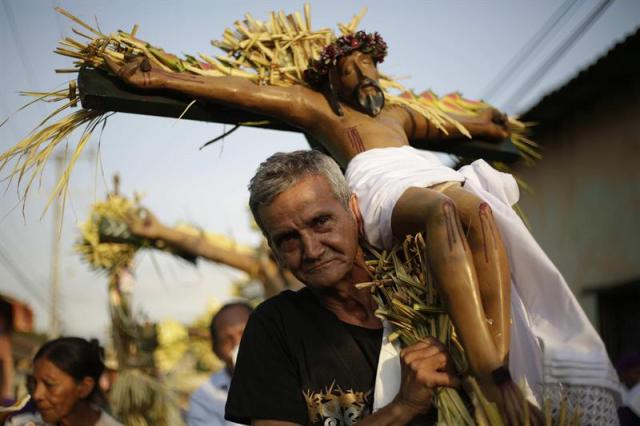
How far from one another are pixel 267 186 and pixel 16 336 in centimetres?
2399

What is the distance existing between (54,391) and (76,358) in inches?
9.1

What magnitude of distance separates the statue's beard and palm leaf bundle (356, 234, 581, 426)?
0.70 meters

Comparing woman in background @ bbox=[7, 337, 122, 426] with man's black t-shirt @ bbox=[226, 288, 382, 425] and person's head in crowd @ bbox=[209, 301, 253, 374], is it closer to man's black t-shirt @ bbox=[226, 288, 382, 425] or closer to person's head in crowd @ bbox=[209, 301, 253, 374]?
person's head in crowd @ bbox=[209, 301, 253, 374]

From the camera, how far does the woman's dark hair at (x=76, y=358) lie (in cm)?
454

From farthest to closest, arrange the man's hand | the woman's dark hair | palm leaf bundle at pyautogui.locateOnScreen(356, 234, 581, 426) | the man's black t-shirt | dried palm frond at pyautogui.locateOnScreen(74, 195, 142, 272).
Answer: dried palm frond at pyautogui.locateOnScreen(74, 195, 142, 272) → the woman's dark hair → the man's black t-shirt → the man's hand → palm leaf bundle at pyautogui.locateOnScreen(356, 234, 581, 426)

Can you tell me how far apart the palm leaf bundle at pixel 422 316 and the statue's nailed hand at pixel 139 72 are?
106 centimetres

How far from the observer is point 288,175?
2645mm

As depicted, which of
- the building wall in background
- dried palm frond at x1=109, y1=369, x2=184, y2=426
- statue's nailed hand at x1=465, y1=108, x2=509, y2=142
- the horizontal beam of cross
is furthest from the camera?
the building wall in background

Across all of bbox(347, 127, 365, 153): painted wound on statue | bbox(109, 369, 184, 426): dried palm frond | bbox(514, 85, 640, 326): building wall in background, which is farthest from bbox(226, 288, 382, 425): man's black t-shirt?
bbox(514, 85, 640, 326): building wall in background

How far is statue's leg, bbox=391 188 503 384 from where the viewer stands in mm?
2180

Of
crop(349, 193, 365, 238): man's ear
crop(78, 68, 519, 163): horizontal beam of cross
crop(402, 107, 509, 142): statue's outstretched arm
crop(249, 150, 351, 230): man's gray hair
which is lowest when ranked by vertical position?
crop(349, 193, 365, 238): man's ear

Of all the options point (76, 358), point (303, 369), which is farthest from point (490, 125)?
point (76, 358)

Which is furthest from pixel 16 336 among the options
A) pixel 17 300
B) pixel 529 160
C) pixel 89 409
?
pixel 529 160

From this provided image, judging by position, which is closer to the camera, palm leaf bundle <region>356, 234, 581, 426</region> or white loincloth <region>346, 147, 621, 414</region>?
palm leaf bundle <region>356, 234, 581, 426</region>
